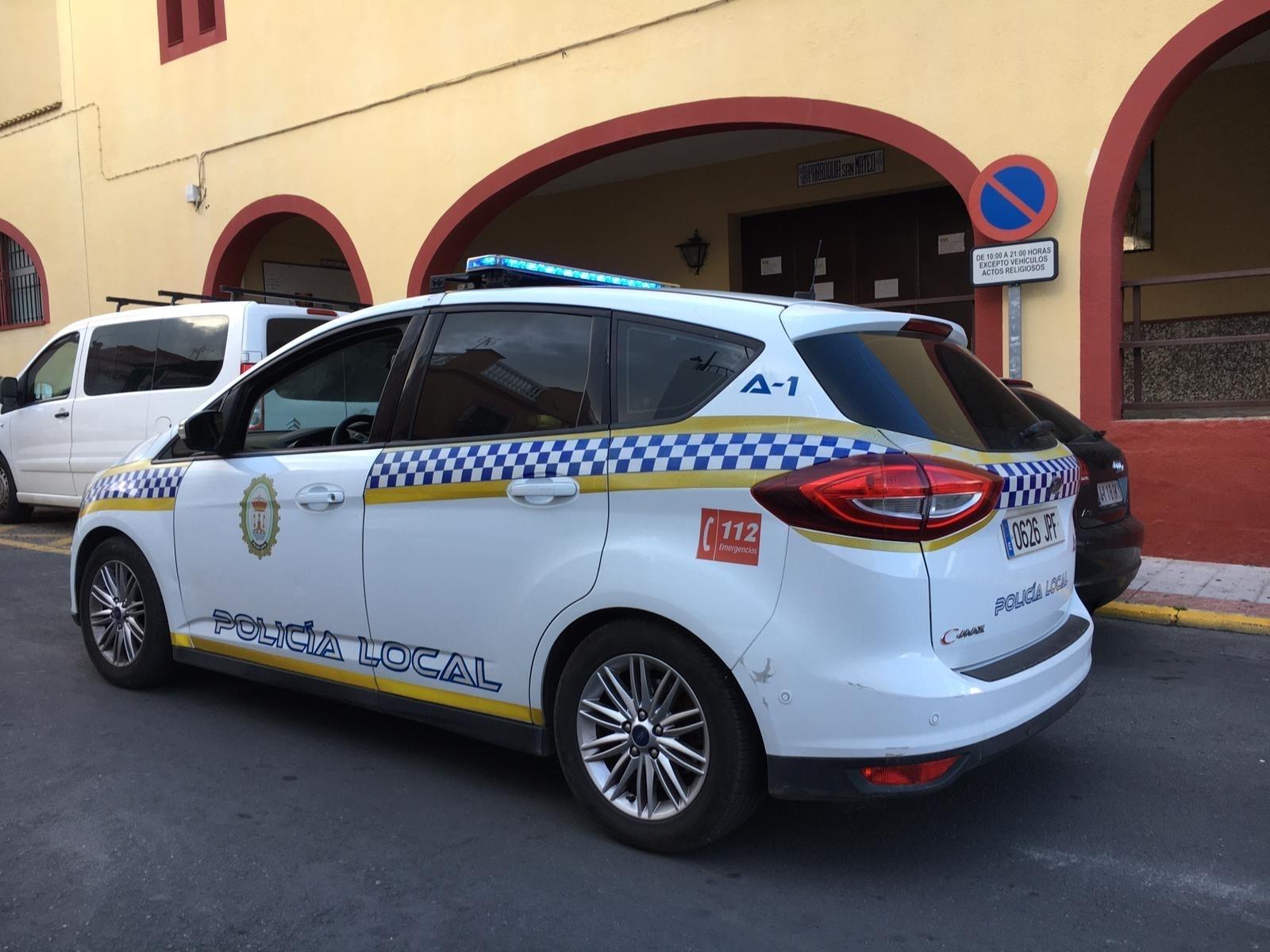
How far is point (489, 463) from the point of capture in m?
3.52

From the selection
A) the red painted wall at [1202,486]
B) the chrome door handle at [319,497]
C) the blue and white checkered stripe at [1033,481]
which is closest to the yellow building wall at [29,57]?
the chrome door handle at [319,497]

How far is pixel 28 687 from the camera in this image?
16.5ft

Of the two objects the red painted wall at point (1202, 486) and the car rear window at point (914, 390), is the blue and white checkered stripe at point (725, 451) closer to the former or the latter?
the car rear window at point (914, 390)

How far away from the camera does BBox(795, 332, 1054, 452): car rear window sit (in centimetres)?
303

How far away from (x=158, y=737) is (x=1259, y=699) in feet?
15.1

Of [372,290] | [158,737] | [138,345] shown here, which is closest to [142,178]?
[372,290]

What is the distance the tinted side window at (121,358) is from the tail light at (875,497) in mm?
7210

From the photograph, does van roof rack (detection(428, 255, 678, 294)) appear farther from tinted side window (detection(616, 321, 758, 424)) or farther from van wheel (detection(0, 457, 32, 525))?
van wheel (detection(0, 457, 32, 525))

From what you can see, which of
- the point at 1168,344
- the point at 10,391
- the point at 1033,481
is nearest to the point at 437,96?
the point at 10,391

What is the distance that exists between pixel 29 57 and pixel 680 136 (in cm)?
1197

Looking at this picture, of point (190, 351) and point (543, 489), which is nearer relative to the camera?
point (543, 489)

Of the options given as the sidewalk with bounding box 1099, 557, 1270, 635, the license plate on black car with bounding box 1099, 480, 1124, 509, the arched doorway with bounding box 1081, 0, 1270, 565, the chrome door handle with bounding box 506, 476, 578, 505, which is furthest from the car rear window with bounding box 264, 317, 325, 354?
the sidewalk with bounding box 1099, 557, 1270, 635

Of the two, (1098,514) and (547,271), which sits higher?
(547,271)

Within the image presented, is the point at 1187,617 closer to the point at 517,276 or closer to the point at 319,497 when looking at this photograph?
the point at 517,276
